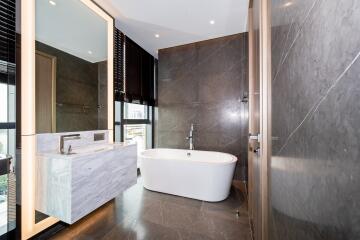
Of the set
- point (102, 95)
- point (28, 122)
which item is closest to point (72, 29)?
point (102, 95)

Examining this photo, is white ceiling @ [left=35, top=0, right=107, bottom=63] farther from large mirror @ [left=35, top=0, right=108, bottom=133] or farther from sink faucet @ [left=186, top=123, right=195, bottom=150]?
sink faucet @ [left=186, top=123, right=195, bottom=150]

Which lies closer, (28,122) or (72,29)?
(28,122)

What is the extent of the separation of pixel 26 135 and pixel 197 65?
3.00 m

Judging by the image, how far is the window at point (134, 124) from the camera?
311cm

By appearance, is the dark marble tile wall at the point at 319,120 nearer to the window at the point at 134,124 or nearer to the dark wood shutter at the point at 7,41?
the dark wood shutter at the point at 7,41

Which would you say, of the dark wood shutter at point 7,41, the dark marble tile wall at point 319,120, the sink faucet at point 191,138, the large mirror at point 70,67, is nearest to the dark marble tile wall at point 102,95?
the large mirror at point 70,67

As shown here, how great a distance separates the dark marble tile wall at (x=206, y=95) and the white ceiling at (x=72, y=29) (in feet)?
5.25

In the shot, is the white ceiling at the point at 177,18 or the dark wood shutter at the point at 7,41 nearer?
the dark wood shutter at the point at 7,41

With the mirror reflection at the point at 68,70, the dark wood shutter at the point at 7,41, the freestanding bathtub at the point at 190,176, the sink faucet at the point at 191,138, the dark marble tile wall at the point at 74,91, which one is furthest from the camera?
the sink faucet at the point at 191,138

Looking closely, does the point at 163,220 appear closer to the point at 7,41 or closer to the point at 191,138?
the point at 191,138

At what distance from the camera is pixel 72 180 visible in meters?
1.54

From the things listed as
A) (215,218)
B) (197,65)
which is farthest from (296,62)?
(197,65)

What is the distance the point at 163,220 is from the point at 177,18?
2925 millimetres

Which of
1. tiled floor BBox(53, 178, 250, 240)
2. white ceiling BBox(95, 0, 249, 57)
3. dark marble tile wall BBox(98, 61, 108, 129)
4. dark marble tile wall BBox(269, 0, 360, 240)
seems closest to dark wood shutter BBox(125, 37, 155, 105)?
white ceiling BBox(95, 0, 249, 57)
